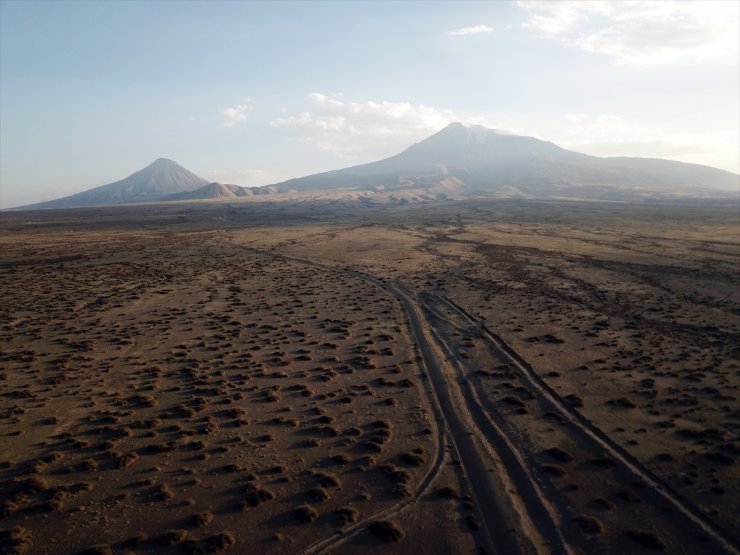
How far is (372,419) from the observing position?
22.4 meters

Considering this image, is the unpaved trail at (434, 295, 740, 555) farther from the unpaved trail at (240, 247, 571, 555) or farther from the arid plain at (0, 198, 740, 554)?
the unpaved trail at (240, 247, 571, 555)

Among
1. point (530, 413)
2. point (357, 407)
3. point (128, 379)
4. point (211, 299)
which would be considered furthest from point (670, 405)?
point (211, 299)

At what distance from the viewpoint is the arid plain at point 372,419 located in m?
15.0

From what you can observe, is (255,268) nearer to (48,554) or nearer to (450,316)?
(450,316)

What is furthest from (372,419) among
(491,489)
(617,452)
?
(617,452)

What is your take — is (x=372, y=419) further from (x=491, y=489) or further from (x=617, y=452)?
(x=617, y=452)

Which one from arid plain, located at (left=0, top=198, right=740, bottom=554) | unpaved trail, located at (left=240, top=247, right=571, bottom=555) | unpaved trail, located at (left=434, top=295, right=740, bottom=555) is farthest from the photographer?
arid plain, located at (left=0, top=198, right=740, bottom=554)

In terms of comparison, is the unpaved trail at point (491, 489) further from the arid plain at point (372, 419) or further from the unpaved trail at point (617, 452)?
the unpaved trail at point (617, 452)

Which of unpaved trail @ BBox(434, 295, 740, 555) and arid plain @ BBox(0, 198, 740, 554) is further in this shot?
arid plain @ BBox(0, 198, 740, 554)

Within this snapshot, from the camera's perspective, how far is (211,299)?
4712cm

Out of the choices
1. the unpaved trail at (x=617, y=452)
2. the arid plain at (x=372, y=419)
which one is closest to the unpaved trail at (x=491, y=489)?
the arid plain at (x=372, y=419)

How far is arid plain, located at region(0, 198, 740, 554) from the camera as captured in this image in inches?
592

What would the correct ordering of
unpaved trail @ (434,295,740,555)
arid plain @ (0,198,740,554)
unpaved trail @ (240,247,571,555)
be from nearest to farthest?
unpaved trail @ (240,247,571,555), unpaved trail @ (434,295,740,555), arid plain @ (0,198,740,554)

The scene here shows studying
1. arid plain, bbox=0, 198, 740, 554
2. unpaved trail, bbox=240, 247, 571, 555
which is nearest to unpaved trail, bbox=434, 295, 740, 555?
arid plain, bbox=0, 198, 740, 554
